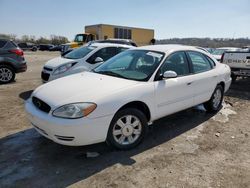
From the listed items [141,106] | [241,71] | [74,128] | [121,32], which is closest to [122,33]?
[121,32]

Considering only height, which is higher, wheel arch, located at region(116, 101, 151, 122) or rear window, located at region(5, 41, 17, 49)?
rear window, located at region(5, 41, 17, 49)

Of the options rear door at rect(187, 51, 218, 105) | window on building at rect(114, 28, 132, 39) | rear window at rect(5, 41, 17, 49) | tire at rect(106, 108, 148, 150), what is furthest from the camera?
window on building at rect(114, 28, 132, 39)

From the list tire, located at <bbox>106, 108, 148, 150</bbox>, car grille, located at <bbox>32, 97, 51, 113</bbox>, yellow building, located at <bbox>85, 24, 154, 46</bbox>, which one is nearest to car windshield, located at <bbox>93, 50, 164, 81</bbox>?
tire, located at <bbox>106, 108, 148, 150</bbox>

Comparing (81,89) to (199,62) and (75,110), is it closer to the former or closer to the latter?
(75,110)

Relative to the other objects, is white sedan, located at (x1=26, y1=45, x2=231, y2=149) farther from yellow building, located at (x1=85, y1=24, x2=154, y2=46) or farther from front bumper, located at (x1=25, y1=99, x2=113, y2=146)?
yellow building, located at (x1=85, y1=24, x2=154, y2=46)

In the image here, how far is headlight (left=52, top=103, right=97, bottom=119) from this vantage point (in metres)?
3.47

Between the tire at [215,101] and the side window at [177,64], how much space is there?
1.32 metres

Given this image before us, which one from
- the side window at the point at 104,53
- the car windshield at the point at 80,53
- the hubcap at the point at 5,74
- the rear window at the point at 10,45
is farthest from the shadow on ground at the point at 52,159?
the rear window at the point at 10,45

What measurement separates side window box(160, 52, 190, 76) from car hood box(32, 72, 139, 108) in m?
0.80

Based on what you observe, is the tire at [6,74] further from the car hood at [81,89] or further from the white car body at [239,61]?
the white car body at [239,61]

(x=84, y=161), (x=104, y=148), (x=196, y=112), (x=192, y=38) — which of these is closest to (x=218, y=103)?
(x=196, y=112)

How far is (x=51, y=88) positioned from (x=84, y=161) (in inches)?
50.9

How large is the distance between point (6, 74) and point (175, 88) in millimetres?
7364

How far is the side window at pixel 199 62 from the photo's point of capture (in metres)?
5.29
